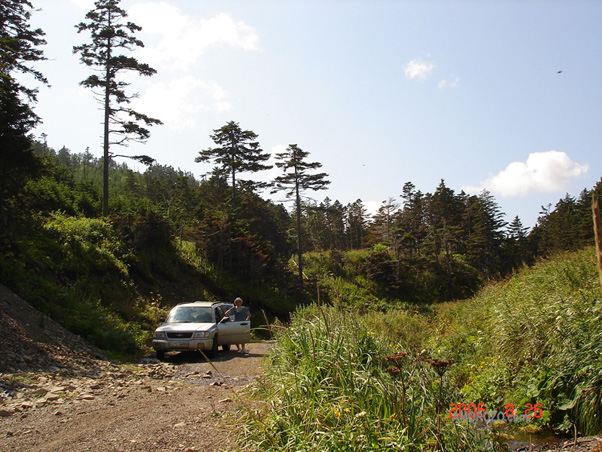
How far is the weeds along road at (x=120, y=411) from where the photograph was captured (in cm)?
481

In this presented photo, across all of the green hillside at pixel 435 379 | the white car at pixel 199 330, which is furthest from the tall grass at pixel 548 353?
the white car at pixel 199 330

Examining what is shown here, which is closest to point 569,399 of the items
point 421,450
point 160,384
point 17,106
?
point 421,450

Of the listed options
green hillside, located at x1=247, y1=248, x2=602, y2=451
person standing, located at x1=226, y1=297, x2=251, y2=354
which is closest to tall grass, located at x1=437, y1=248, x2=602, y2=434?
green hillside, located at x1=247, y1=248, x2=602, y2=451

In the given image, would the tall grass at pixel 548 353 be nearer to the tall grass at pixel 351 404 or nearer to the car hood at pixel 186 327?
the tall grass at pixel 351 404

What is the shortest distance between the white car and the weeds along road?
179 cm

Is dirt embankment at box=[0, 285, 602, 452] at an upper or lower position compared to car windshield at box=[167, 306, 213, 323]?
lower

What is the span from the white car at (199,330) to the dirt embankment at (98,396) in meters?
0.46

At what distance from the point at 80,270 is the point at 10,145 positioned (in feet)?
18.5

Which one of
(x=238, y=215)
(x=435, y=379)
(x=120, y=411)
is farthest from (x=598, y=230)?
(x=238, y=215)

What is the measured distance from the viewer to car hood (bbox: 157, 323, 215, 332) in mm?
11664

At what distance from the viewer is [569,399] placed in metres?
6.31

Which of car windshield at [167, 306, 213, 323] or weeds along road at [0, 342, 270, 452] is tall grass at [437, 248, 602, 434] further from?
car windshield at [167, 306, 213, 323]

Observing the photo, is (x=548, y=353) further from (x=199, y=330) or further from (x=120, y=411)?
(x=199, y=330)
